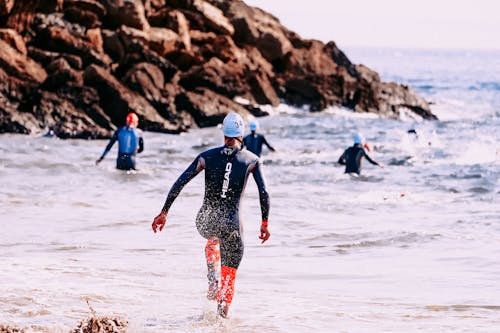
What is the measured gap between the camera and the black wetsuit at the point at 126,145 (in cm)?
1844

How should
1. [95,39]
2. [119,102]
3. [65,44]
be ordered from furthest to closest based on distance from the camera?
[95,39]
[65,44]
[119,102]

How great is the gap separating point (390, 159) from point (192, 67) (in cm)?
1751

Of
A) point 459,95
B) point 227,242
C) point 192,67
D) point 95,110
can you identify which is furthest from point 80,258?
point 459,95

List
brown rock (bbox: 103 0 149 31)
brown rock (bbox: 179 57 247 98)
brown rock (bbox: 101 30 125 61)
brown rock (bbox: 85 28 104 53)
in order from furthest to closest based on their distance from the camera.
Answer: brown rock (bbox: 103 0 149 31) < brown rock (bbox: 101 30 125 61) < brown rock (bbox: 85 28 104 53) < brown rock (bbox: 179 57 247 98)

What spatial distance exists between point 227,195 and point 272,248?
5.15m

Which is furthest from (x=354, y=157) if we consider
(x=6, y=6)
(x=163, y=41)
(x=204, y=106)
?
(x=163, y=41)

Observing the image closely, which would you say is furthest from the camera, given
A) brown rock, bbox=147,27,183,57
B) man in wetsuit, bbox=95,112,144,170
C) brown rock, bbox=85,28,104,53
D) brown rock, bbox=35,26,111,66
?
brown rock, bbox=147,27,183,57

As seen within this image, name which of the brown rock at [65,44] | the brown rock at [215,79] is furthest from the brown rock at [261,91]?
the brown rock at [65,44]

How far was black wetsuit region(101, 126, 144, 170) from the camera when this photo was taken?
60.5 feet

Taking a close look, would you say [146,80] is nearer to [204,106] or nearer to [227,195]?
[204,106]

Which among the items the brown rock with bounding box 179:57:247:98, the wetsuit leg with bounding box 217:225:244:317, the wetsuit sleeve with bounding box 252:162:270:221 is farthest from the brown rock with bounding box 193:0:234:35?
the wetsuit leg with bounding box 217:225:244:317

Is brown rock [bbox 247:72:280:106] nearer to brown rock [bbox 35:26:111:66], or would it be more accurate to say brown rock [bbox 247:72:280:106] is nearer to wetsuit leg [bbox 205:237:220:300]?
brown rock [bbox 35:26:111:66]

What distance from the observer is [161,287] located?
9.45 meters

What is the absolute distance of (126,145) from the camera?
1906 cm
